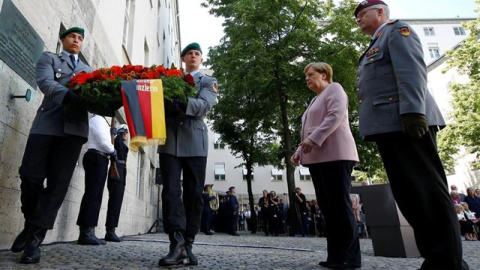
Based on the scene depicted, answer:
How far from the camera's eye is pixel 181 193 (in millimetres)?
3174

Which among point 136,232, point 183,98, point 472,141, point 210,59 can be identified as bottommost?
point 136,232

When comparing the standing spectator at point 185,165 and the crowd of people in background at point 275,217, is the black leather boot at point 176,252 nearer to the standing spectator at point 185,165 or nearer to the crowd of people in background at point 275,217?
the standing spectator at point 185,165

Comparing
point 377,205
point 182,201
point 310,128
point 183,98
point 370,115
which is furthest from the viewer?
point 377,205

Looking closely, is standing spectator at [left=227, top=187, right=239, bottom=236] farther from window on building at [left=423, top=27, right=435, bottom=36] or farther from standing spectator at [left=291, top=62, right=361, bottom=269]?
window on building at [left=423, top=27, right=435, bottom=36]

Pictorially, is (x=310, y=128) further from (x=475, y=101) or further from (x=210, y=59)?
(x=475, y=101)

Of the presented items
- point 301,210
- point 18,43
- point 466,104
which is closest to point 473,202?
point 301,210

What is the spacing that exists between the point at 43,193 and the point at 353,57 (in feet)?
41.6

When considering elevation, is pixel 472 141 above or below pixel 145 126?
above

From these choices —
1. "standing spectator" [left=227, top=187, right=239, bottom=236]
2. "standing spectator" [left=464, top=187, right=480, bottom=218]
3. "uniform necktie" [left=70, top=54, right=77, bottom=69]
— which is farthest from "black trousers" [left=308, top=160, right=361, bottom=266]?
"standing spectator" [left=464, top=187, right=480, bottom=218]

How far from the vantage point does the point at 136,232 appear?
34.6 feet

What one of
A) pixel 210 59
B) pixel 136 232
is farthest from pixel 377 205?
pixel 210 59

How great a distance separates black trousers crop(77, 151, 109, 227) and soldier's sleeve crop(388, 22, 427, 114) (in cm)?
432

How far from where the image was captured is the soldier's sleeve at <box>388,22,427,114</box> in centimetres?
227

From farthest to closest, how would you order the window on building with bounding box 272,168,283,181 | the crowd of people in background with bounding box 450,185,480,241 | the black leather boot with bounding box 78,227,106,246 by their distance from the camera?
the window on building with bounding box 272,168,283,181
the crowd of people in background with bounding box 450,185,480,241
the black leather boot with bounding box 78,227,106,246
